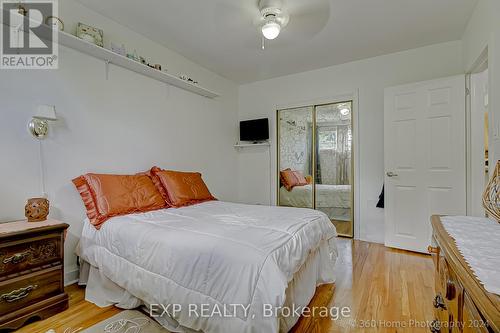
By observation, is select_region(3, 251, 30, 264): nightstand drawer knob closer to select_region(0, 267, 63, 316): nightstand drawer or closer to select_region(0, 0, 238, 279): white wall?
select_region(0, 267, 63, 316): nightstand drawer

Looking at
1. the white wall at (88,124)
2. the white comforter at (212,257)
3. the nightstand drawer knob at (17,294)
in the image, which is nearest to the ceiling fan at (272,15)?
the white wall at (88,124)

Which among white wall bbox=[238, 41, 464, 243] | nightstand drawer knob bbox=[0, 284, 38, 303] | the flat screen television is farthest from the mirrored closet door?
nightstand drawer knob bbox=[0, 284, 38, 303]

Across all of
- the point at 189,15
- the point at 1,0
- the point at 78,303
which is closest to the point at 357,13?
the point at 189,15

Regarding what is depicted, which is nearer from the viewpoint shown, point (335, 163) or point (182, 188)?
point (182, 188)

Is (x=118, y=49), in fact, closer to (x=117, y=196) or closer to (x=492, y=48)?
(x=117, y=196)

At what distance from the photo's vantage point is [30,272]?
1.67 meters

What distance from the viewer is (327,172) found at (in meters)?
3.96

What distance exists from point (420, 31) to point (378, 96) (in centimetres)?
89

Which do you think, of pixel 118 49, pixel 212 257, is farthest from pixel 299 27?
pixel 212 257

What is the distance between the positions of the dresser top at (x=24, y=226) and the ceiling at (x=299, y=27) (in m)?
2.09

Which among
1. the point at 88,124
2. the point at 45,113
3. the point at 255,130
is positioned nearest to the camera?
the point at 45,113

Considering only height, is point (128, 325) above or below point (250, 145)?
below

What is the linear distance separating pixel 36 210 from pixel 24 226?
0.55 ft

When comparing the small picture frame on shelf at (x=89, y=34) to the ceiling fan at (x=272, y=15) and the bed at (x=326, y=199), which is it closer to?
the ceiling fan at (x=272, y=15)
